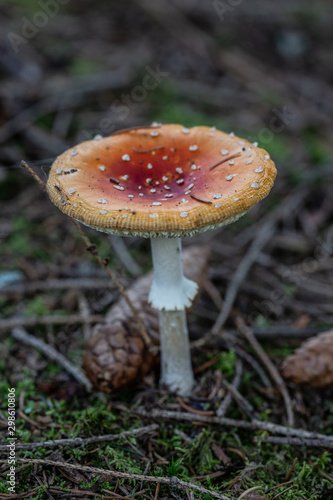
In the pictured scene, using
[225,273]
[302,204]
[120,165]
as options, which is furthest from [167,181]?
[302,204]

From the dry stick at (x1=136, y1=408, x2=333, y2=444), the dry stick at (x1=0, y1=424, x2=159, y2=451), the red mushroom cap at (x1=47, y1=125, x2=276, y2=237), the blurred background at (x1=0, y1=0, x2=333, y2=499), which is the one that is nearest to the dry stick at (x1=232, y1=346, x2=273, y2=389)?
the blurred background at (x1=0, y1=0, x2=333, y2=499)

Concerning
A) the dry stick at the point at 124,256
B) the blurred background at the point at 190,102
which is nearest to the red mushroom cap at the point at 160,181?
the blurred background at the point at 190,102

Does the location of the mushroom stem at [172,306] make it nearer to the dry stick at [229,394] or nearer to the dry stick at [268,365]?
the dry stick at [229,394]

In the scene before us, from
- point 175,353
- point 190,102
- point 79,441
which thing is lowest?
point 79,441

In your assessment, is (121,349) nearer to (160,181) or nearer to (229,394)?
(229,394)

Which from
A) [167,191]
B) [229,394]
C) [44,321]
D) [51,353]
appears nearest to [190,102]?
[167,191]

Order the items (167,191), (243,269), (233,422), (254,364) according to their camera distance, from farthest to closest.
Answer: (243,269), (254,364), (233,422), (167,191)

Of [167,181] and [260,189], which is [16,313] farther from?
[260,189]
